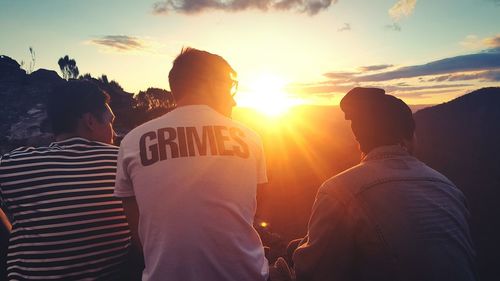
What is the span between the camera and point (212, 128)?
1877mm

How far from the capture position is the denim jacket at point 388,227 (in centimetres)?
188

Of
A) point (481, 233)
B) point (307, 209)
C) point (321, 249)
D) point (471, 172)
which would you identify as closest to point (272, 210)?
point (307, 209)

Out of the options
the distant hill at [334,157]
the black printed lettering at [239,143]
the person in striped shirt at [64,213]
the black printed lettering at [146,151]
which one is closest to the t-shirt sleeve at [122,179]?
the black printed lettering at [146,151]

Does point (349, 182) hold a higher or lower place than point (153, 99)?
higher

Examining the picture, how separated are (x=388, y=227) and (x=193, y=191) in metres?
1.14

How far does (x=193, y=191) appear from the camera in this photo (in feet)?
5.55

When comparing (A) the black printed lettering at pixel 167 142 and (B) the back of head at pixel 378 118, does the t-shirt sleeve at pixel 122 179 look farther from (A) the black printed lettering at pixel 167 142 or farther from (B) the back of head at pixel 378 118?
(B) the back of head at pixel 378 118

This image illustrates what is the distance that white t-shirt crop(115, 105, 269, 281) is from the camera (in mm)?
1667

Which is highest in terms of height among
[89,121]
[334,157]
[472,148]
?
[89,121]

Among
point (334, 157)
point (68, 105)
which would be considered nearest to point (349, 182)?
point (68, 105)

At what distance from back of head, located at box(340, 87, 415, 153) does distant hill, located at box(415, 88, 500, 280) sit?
1458 cm

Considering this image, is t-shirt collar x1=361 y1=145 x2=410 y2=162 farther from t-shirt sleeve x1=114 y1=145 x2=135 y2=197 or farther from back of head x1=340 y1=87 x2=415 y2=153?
t-shirt sleeve x1=114 y1=145 x2=135 y2=197

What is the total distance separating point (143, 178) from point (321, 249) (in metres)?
1.18

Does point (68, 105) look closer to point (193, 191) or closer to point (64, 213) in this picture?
point (64, 213)
